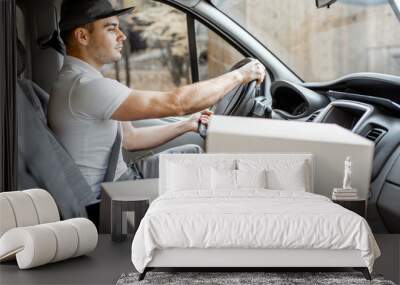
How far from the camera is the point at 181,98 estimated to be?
7316 mm

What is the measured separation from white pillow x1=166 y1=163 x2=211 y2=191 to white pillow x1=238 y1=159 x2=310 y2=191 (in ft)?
1.27

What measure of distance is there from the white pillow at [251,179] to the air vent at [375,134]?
1176 millimetres

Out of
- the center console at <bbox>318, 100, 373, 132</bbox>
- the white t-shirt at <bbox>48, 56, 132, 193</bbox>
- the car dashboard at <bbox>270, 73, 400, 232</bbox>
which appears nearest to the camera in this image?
the car dashboard at <bbox>270, 73, 400, 232</bbox>

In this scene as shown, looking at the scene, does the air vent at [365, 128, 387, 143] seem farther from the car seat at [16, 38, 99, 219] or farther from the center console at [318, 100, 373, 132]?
the car seat at [16, 38, 99, 219]

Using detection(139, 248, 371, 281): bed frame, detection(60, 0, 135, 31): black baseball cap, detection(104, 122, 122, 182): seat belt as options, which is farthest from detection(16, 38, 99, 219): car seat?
detection(139, 248, 371, 281): bed frame

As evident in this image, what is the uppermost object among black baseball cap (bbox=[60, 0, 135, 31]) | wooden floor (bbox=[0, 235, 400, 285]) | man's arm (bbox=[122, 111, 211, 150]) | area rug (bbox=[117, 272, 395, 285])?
black baseball cap (bbox=[60, 0, 135, 31])

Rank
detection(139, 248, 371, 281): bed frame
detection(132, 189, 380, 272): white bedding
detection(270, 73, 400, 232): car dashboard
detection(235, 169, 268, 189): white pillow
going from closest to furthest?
detection(132, 189, 380, 272): white bedding, detection(139, 248, 371, 281): bed frame, detection(235, 169, 268, 189): white pillow, detection(270, 73, 400, 232): car dashboard

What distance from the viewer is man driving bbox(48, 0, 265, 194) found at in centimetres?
727

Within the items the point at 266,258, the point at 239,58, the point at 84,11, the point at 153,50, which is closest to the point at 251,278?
the point at 266,258

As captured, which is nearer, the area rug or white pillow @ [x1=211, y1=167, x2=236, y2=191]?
the area rug

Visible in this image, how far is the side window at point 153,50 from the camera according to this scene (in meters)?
7.28

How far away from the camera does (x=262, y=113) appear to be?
7.27m

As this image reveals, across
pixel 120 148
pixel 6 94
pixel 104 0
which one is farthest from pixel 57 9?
pixel 120 148

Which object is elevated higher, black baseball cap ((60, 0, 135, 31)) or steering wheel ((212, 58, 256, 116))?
black baseball cap ((60, 0, 135, 31))
